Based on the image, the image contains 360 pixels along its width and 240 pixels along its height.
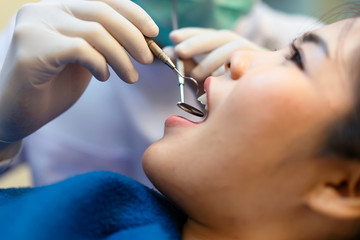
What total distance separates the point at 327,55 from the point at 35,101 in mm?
559

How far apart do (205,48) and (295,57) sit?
335 millimetres

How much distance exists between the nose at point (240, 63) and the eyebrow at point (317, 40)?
0.10m

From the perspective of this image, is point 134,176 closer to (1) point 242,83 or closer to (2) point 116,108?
(2) point 116,108

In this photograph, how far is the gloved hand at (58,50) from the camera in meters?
Answer: 0.64

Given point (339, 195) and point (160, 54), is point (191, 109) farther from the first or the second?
point (339, 195)

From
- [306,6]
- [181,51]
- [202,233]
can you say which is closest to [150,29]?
[181,51]

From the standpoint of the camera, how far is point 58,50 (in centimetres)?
63

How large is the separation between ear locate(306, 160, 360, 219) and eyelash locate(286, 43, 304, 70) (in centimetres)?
18

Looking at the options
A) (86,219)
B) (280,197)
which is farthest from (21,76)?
(280,197)

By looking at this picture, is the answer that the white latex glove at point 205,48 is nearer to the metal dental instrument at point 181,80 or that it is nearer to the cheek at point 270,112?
the metal dental instrument at point 181,80

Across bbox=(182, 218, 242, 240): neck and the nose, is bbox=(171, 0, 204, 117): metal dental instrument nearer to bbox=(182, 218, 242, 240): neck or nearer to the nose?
the nose

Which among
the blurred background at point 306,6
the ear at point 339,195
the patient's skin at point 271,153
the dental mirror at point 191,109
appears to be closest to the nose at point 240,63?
the patient's skin at point 271,153

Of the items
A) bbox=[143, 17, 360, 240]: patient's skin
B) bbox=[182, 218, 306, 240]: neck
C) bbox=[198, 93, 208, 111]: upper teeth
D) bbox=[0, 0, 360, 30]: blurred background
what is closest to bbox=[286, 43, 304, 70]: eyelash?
bbox=[143, 17, 360, 240]: patient's skin

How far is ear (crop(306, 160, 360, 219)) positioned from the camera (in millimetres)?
575
